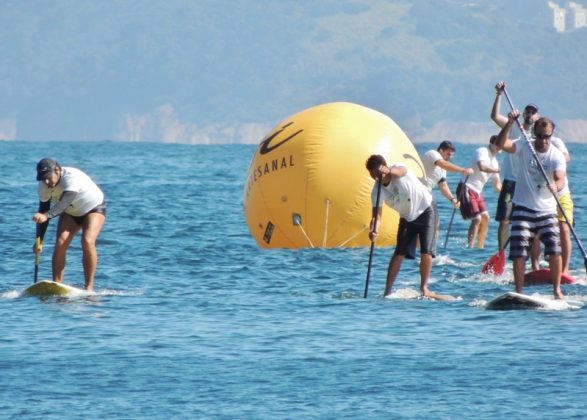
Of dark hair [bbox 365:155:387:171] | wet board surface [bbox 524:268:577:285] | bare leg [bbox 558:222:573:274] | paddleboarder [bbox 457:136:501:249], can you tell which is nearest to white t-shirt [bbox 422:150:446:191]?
paddleboarder [bbox 457:136:501:249]

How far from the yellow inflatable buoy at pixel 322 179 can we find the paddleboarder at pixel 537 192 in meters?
5.46

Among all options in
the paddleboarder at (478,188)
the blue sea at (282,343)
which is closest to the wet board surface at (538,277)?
the blue sea at (282,343)

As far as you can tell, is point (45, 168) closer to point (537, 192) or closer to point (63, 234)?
point (63, 234)

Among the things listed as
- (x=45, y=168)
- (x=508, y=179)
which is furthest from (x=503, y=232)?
(x=45, y=168)

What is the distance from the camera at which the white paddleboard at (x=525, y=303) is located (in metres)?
14.8

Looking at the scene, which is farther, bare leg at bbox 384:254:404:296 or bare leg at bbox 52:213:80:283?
bare leg at bbox 52:213:80:283

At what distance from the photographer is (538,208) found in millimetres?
14586

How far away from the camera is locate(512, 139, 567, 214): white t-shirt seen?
14.6 meters

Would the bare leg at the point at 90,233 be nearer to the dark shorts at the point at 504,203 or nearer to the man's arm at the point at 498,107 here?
the man's arm at the point at 498,107

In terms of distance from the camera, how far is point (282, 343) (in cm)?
1330

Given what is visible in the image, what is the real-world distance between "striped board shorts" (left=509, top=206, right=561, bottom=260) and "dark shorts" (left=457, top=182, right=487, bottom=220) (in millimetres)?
6609

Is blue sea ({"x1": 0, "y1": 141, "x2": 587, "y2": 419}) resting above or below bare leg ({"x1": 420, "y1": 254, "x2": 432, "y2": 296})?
below

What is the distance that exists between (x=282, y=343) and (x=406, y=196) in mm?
2688

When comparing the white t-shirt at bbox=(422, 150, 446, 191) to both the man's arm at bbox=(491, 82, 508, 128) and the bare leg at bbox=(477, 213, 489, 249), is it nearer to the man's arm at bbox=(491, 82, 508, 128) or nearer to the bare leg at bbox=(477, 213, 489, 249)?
the bare leg at bbox=(477, 213, 489, 249)
